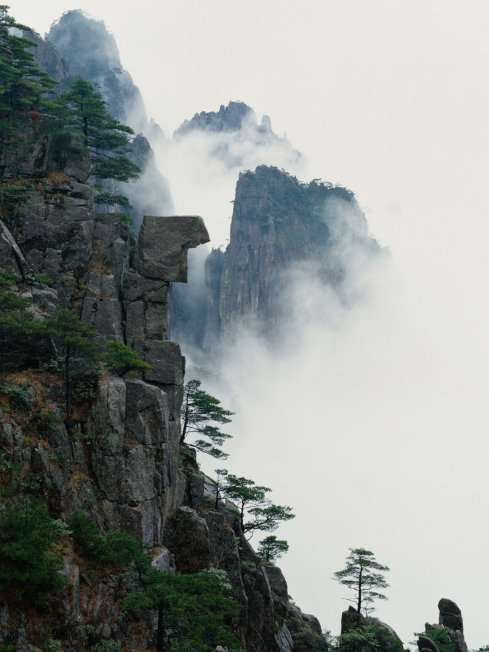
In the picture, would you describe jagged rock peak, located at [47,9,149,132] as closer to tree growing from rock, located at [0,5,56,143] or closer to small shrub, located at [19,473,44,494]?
tree growing from rock, located at [0,5,56,143]

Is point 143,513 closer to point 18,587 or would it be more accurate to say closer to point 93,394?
point 93,394

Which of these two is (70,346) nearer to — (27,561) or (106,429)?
(106,429)

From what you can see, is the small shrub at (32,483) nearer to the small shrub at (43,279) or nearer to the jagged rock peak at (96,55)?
the small shrub at (43,279)

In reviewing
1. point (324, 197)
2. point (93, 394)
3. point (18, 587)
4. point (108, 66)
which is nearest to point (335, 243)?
point (324, 197)

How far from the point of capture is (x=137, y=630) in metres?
23.2

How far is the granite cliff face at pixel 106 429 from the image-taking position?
22.4m

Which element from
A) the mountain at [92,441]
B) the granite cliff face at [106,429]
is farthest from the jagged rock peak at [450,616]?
the mountain at [92,441]

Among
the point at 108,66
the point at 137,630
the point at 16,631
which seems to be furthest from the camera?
the point at 108,66

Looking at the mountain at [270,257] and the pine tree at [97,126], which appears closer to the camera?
the pine tree at [97,126]

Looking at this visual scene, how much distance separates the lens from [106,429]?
2781cm

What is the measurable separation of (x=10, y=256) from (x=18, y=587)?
64.0ft

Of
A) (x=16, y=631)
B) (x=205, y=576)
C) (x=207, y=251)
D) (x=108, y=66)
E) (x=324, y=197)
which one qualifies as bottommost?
(x=16, y=631)

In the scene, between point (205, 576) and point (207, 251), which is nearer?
point (205, 576)

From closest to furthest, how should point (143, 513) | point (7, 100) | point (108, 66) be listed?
point (143, 513)
point (7, 100)
point (108, 66)
